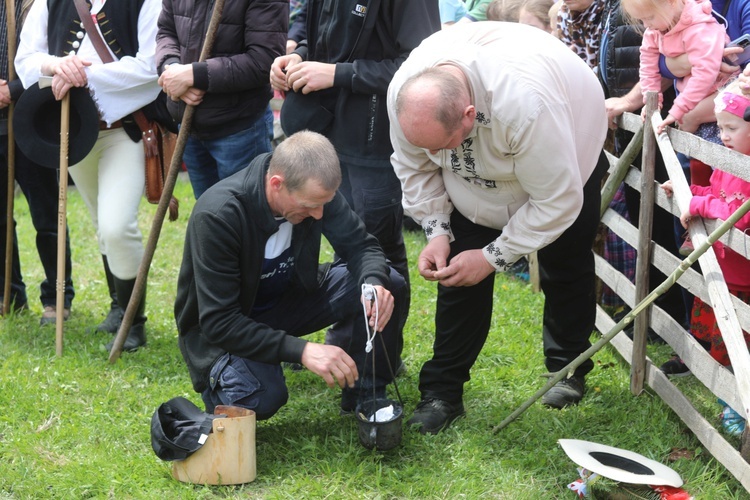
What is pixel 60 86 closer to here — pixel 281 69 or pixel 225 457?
pixel 281 69

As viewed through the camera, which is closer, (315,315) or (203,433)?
(203,433)

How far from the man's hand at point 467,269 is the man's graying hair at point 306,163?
0.59m

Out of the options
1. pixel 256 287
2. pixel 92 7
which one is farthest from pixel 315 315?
pixel 92 7

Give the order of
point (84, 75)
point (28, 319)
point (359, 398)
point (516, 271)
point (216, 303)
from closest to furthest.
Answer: point (216, 303)
point (359, 398)
point (84, 75)
point (28, 319)
point (516, 271)

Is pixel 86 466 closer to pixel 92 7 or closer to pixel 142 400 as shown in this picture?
pixel 142 400

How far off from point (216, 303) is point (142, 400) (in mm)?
1085

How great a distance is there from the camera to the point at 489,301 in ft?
12.9

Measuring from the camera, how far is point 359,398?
12.9 ft

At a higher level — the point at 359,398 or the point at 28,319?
the point at 359,398

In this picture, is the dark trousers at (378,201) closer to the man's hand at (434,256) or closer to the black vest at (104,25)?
the man's hand at (434,256)

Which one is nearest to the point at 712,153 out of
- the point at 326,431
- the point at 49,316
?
the point at 326,431

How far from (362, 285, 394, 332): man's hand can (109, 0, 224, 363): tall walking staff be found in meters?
1.42

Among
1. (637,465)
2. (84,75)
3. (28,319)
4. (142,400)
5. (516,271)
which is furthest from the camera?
(516,271)

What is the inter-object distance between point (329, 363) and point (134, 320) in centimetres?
204
